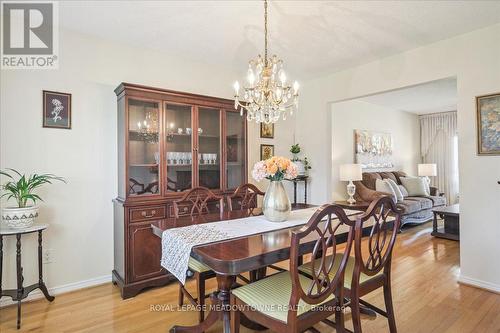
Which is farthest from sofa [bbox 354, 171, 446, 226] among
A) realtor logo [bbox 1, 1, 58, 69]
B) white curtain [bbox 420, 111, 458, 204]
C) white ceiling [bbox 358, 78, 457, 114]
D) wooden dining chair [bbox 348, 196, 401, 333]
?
realtor logo [bbox 1, 1, 58, 69]

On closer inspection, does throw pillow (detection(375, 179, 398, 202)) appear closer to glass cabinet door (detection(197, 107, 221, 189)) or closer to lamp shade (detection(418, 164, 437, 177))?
lamp shade (detection(418, 164, 437, 177))

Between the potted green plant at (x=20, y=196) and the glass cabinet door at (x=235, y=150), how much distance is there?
177 centimetres

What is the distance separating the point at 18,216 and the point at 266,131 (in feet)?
9.80

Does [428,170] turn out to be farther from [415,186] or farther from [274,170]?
[274,170]

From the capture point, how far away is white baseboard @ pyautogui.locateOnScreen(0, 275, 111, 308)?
231cm

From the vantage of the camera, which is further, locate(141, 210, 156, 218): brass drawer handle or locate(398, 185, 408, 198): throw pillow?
locate(398, 185, 408, 198): throw pillow

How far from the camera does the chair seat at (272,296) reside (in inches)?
53.6

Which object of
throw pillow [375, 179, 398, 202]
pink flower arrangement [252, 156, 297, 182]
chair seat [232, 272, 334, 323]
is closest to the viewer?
chair seat [232, 272, 334, 323]

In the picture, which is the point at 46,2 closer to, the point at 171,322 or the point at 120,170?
the point at 120,170

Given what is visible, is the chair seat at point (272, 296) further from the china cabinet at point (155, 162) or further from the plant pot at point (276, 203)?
the china cabinet at point (155, 162)

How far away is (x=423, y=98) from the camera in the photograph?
543 centimetres

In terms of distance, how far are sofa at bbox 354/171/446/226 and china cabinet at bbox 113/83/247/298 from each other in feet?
9.42

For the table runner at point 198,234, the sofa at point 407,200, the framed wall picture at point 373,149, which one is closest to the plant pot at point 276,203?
the table runner at point 198,234

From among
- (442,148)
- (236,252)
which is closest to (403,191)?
(442,148)
